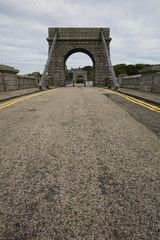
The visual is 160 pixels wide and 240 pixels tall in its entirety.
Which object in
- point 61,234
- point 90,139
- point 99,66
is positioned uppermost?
point 99,66

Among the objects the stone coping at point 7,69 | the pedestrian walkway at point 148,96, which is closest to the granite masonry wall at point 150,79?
the pedestrian walkway at point 148,96

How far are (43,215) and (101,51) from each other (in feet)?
72.3

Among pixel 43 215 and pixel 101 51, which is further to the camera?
pixel 101 51

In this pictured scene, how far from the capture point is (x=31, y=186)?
4.04ft

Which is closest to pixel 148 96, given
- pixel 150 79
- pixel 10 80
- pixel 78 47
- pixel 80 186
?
pixel 150 79

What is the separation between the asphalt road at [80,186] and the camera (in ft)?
2.92

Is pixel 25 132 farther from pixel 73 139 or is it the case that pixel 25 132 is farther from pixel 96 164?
pixel 96 164

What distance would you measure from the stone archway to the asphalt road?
19.3 m

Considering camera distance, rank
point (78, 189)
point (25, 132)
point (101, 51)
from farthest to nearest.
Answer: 1. point (101, 51)
2. point (25, 132)
3. point (78, 189)

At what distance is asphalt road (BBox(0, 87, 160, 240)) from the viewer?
0.89 meters

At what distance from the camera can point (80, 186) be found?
123cm

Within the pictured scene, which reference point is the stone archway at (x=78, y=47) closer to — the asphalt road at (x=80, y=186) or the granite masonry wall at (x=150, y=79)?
the granite masonry wall at (x=150, y=79)

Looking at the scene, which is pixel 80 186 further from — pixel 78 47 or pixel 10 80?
pixel 78 47

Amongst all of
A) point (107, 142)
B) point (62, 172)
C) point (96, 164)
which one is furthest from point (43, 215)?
point (107, 142)
